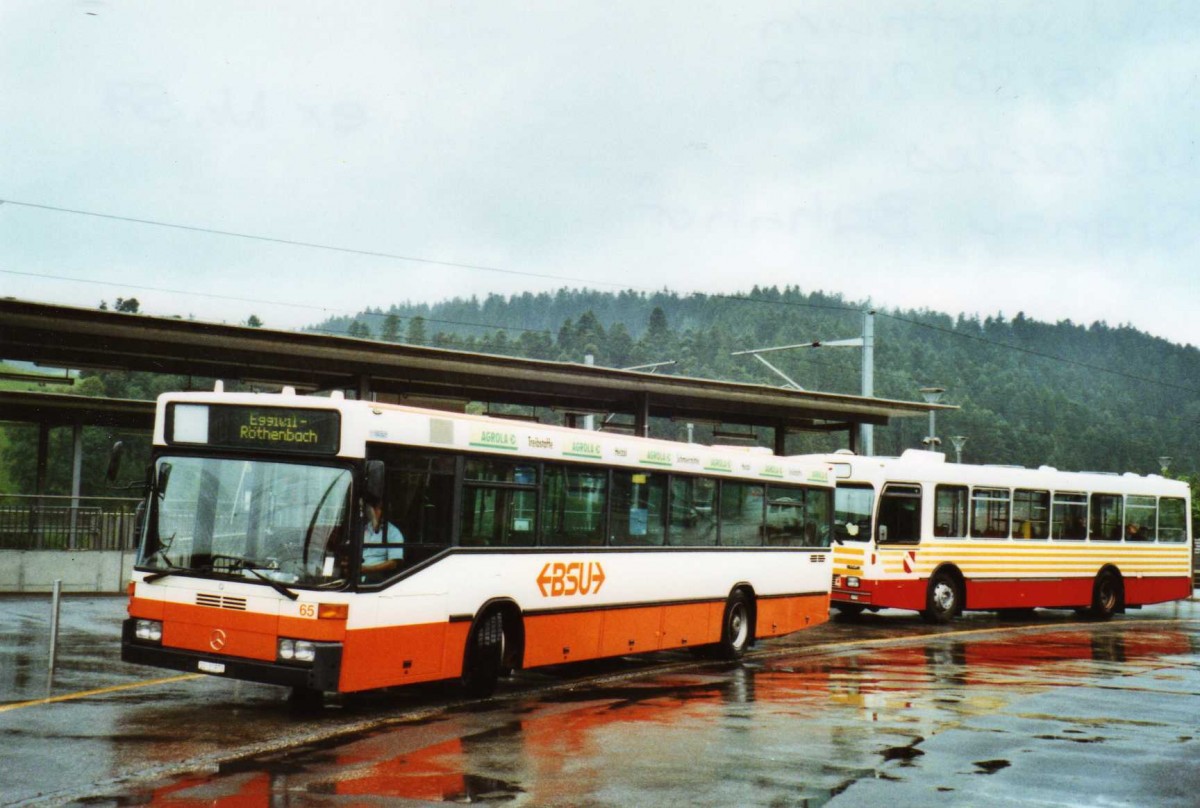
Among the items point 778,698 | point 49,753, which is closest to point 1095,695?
point 778,698

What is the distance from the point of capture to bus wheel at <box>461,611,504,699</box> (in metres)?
12.4

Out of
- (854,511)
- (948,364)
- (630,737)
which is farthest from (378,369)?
(948,364)

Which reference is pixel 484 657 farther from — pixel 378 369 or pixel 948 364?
pixel 948 364

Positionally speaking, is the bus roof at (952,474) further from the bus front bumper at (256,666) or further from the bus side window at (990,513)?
the bus front bumper at (256,666)

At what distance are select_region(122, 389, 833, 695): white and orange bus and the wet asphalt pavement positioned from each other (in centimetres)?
56

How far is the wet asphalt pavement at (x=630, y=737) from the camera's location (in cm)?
834

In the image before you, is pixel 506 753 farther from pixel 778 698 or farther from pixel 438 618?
pixel 778 698

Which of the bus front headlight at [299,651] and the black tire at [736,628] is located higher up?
→ the bus front headlight at [299,651]

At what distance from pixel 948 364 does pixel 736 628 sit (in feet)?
412

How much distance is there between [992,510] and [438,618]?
15372 millimetres

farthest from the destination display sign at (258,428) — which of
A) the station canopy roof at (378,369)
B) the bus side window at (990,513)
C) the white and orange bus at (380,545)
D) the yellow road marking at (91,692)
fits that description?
the bus side window at (990,513)

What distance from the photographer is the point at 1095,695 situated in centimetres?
1401

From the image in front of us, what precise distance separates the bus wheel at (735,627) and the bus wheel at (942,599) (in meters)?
7.14

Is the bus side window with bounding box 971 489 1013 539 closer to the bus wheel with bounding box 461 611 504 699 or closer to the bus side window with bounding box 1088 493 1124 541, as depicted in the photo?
the bus side window with bounding box 1088 493 1124 541
